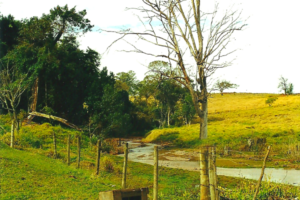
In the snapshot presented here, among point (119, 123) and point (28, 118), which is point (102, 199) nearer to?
point (119, 123)

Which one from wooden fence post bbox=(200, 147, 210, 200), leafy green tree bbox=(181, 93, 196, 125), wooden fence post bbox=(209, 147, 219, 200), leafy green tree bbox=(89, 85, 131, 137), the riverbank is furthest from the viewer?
leafy green tree bbox=(181, 93, 196, 125)

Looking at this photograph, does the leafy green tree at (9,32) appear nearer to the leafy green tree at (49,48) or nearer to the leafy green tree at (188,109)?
the leafy green tree at (49,48)

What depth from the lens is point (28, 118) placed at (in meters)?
29.2

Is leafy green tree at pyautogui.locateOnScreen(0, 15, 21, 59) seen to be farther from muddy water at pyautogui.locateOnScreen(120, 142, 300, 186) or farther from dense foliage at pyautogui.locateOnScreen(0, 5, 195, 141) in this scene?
muddy water at pyautogui.locateOnScreen(120, 142, 300, 186)

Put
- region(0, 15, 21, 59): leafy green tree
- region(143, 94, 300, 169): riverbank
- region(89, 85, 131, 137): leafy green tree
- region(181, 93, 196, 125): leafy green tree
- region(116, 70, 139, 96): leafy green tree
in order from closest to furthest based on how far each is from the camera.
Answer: region(143, 94, 300, 169): riverbank, region(89, 85, 131, 137): leafy green tree, region(0, 15, 21, 59): leafy green tree, region(181, 93, 196, 125): leafy green tree, region(116, 70, 139, 96): leafy green tree

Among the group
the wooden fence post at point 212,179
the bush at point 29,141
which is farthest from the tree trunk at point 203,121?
the wooden fence post at point 212,179

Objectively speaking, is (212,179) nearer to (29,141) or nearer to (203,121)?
(29,141)

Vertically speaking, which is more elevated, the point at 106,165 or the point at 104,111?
the point at 104,111

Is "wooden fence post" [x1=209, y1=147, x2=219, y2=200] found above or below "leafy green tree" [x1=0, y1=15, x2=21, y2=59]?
below

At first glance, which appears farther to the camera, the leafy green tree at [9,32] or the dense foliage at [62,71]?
the leafy green tree at [9,32]

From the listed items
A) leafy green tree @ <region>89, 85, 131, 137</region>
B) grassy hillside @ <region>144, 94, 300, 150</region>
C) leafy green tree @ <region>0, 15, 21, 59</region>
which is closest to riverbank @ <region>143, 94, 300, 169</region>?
grassy hillside @ <region>144, 94, 300, 150</region>

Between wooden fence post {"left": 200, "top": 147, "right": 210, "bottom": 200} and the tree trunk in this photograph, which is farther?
the tree trunk

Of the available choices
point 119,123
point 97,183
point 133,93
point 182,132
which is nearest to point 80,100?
point 119,123

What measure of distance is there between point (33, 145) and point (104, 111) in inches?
427
